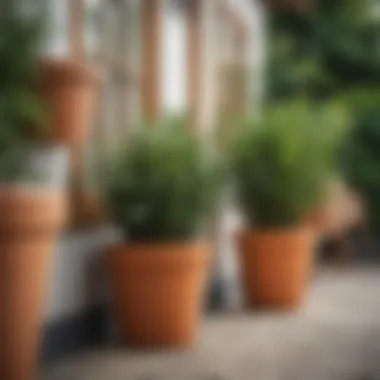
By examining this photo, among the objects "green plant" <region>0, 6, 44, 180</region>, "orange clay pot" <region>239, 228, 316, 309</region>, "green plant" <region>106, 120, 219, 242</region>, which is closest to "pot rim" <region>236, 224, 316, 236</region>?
"orange clay pot" <region>239, 228, 316, 309</region>

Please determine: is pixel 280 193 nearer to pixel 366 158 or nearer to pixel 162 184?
pixel 162 184

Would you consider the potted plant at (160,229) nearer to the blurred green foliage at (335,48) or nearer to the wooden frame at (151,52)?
the wooden frame at (151,52)

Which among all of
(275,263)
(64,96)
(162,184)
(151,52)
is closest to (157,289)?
(162,184)

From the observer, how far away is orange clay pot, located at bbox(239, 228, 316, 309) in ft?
14.5

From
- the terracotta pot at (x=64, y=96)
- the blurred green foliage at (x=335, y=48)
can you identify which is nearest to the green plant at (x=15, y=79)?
the terracotta pot at (x=64, y=96)

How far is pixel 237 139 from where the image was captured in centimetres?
436

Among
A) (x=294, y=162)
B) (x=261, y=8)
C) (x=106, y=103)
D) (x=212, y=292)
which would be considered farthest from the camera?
(x=261, y=8)

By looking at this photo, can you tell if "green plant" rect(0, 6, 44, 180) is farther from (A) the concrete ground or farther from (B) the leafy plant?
(B) the leafy plant

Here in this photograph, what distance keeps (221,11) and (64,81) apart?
91.6 inches

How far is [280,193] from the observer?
4332 mm

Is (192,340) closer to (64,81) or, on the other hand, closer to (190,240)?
(190,240)

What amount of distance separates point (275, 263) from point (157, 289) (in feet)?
3.47

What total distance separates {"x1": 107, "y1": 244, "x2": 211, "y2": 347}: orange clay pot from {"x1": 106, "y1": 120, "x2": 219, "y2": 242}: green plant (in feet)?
0.30

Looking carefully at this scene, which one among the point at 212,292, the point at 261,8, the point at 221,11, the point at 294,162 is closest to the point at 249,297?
the point at 212,292
